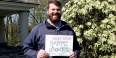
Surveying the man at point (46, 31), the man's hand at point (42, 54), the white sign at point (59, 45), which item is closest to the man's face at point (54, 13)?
the man at point (46, 31)

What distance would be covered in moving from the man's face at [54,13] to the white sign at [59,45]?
8.1 inches

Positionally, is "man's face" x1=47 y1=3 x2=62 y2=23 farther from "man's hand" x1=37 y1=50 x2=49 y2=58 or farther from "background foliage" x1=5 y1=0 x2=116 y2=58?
"background foliage" x1=5 y1=0 x2=116 y2=58

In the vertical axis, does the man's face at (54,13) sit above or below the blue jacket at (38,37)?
above

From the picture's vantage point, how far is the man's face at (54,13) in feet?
8.28

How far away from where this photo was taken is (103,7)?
731 centimetres

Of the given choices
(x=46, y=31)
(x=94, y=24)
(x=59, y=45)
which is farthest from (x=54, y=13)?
(x=94, y=24)

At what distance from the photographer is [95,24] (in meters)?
7.30

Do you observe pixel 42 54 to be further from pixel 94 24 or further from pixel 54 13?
pixel 94 24

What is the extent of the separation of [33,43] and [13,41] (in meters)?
26.1

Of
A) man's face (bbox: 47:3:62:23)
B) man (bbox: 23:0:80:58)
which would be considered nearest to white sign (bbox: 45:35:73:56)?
man (bbox: 23:0:80:58)

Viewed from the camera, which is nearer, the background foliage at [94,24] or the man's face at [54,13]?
the man's face at [54,13]

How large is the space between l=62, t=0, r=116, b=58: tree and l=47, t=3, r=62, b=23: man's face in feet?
14.6

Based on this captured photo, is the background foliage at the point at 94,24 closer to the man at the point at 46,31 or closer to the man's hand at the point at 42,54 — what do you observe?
the man at the point at 46,31

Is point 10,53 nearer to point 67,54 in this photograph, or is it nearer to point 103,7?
point 103,7
